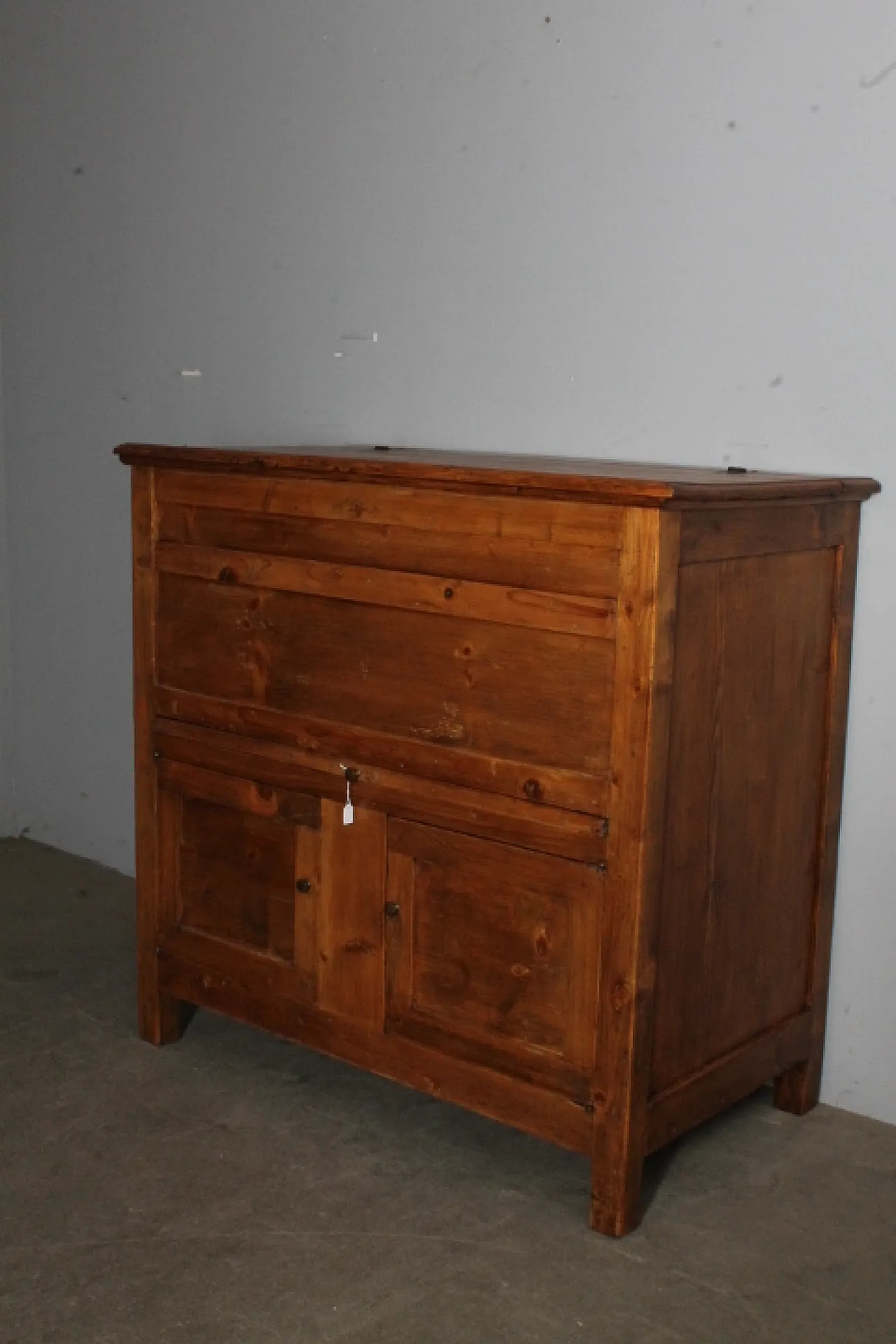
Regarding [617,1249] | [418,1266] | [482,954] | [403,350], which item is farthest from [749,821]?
[403,350]

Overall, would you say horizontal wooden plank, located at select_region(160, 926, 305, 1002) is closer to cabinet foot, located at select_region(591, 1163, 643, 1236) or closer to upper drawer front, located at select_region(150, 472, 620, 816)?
upper drawer front, located at select_region(150, 472, 620, 816)

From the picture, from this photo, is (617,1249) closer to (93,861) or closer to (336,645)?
(336,645)

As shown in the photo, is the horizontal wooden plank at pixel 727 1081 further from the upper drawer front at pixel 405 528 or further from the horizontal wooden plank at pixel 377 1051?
the upper drawer front at pixel 405 528

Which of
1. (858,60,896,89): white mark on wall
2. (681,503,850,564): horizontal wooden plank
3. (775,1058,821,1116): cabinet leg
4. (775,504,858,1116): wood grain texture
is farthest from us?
(775,1058,821,1116): cabinet leg

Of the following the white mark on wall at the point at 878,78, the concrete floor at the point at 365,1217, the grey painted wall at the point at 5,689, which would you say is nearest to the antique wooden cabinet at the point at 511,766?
the concrete floor at the point at 365,1217

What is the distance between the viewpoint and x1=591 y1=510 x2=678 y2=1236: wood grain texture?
2.01m

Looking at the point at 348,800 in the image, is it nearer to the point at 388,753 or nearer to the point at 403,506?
the point at 388,753

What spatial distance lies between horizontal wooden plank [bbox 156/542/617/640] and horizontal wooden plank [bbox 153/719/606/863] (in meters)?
0.25

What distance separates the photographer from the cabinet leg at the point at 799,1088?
8.29 feet

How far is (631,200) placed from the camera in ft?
8.61

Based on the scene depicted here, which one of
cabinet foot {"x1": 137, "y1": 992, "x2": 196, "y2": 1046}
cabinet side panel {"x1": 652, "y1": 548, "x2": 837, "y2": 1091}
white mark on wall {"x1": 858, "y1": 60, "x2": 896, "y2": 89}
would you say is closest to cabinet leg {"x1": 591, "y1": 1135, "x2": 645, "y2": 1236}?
cabinet side panel {"x1": 652, "y1": 548, "x2": 837, "y2": 1091}

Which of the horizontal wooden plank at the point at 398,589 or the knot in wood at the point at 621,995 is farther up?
the horizontal wooden plank at the point at 398,589

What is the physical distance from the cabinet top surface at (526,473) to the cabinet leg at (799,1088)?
0.89 meters

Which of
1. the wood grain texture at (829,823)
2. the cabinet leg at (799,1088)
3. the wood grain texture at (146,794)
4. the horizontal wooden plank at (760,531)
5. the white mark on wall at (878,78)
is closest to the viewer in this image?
the horizontal wooden plank at (760,531)
